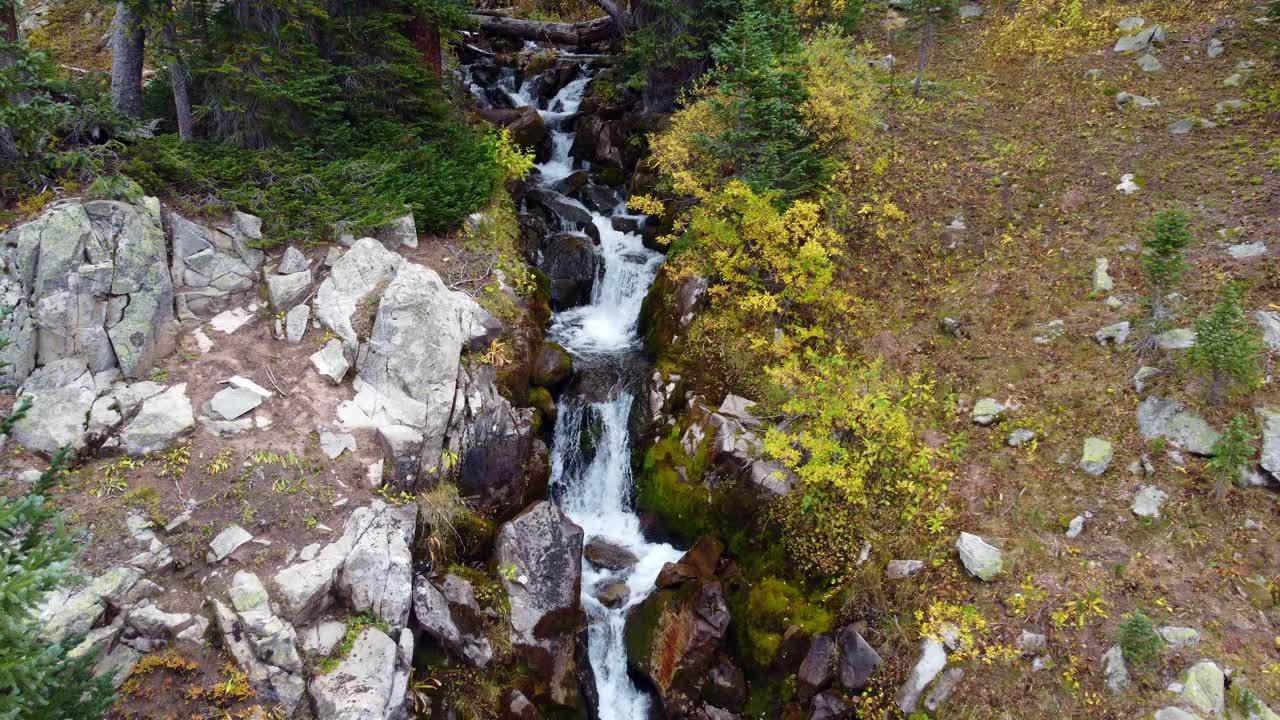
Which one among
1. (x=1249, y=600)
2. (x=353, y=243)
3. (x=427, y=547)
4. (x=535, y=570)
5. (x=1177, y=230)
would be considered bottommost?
(x=535, y=570)

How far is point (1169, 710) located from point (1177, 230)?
20.2ft

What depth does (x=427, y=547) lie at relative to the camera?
917 centimetres

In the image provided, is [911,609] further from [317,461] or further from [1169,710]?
[317,461]

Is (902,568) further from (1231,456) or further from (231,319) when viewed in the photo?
(231,319)

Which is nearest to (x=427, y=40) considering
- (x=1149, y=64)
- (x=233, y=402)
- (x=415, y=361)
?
(x=415, y=361)

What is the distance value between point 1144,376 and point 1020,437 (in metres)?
1.89

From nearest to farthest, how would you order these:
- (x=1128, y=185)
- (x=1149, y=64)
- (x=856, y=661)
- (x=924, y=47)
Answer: (x=856, y=661), (x=1128, y=185), (x=1149, y=64), (x=924, y=47)

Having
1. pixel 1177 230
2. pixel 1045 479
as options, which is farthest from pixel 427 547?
pixel 1177 230

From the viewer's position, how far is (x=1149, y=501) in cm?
843

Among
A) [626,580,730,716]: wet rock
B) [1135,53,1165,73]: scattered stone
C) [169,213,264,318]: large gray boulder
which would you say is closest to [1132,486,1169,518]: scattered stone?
[626,580,730,716]: wet rock

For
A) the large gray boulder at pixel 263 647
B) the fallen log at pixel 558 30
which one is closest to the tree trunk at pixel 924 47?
the fallen log at pixel 558 30

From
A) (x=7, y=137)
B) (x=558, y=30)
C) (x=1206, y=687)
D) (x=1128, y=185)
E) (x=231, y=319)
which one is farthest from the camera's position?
(x=558, y=30)

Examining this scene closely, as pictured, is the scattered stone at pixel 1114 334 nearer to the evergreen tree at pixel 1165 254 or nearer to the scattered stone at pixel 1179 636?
the evergreen tree at pixel 1165 254

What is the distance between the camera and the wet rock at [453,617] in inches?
342
